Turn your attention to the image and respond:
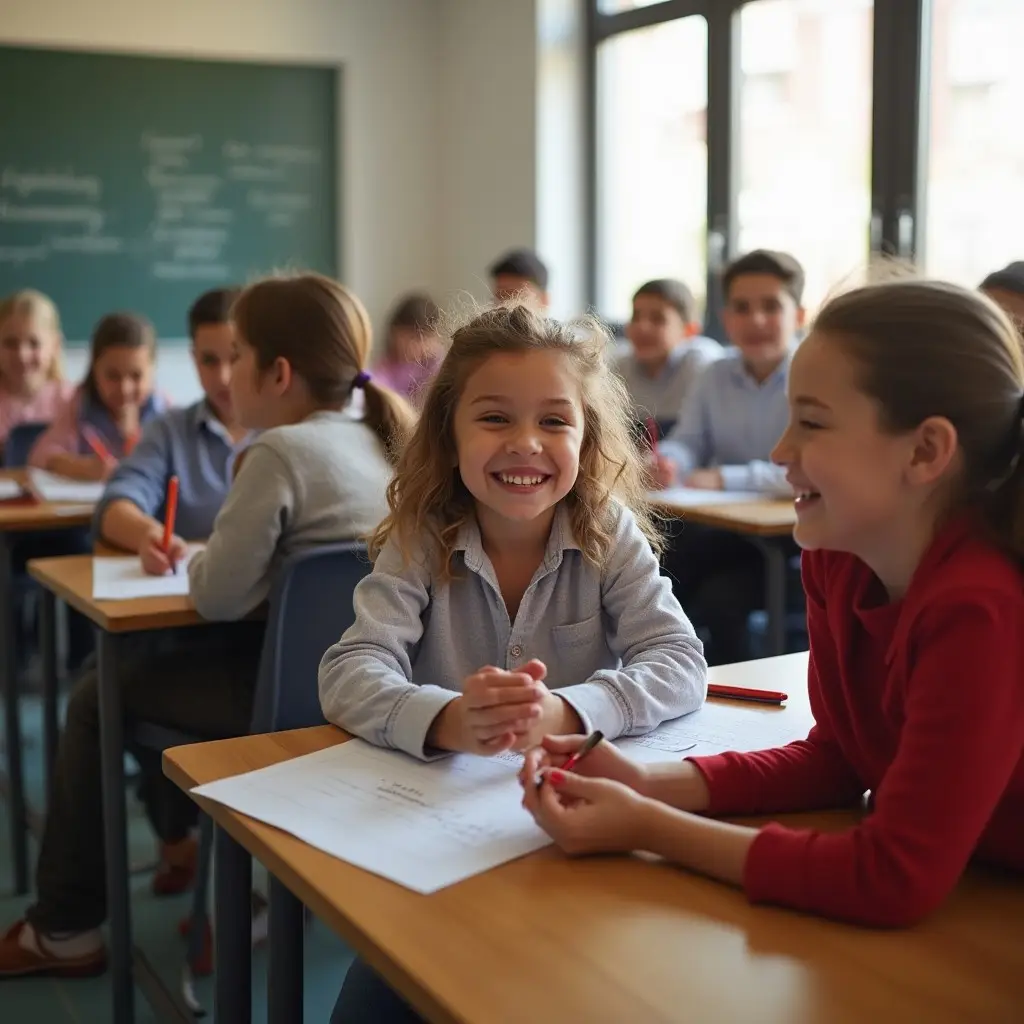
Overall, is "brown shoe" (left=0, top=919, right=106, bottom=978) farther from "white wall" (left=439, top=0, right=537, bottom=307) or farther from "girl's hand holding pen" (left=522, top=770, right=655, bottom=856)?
"white wall" (left=439, top=0, right=537, bottom=307)

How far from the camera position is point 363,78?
6.07 metres

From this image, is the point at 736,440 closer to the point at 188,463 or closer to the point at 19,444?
the point at 188,463

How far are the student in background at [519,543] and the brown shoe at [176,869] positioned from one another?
133 cm

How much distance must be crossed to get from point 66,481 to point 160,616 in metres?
1.62

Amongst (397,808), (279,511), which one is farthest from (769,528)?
(397,808)

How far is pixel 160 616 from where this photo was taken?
2.00 metres

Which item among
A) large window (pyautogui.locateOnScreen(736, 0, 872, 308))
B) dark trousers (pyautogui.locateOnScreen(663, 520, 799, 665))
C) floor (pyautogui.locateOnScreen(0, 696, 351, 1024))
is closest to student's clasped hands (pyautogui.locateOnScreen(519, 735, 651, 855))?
floor (pyautogui.locateOnScreen(0, 696, 351, 1024))

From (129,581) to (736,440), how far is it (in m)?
2.07

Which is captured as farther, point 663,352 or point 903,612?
point 663,352

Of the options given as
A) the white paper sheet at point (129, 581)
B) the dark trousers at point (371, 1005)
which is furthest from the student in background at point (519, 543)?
the white paper sheet at point (129, 581)

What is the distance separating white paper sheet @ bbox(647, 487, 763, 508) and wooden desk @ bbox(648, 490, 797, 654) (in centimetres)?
5

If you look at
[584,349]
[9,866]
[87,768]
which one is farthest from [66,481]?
[584,349]

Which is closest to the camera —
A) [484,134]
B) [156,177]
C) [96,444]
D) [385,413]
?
[385,413]

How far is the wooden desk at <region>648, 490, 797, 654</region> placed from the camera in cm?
282
